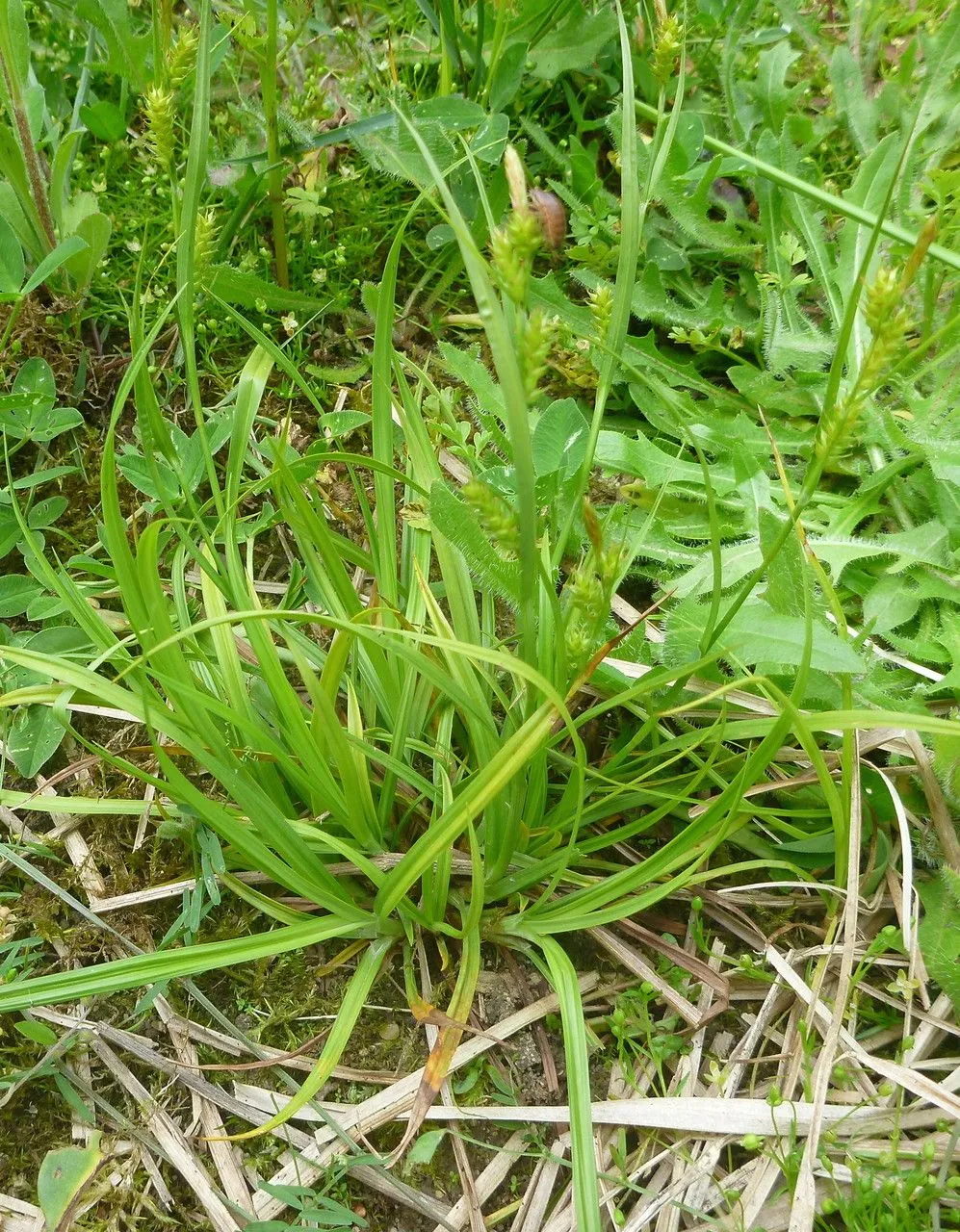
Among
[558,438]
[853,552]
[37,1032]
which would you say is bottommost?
[37,1032]

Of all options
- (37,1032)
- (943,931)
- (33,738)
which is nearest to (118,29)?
(33,738)

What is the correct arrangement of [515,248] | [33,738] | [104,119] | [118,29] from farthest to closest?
[104,119] < [118,29] < [33,738] < [515,248]

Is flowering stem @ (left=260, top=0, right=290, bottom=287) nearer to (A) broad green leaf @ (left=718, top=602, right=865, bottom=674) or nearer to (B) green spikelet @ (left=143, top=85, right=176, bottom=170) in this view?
(B) green spikelet @ (left=143, top=85, right=176, bottom=170)

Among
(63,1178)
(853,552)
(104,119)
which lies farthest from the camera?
(104,119)

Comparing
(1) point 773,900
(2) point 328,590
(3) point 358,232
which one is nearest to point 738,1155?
(1) point 773,900

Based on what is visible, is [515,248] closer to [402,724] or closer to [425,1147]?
[402,724]

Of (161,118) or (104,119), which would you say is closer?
(161,118)

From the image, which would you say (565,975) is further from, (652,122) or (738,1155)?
(652,122)

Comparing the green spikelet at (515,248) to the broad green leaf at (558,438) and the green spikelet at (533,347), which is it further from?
the broad green leaf at (558,438)

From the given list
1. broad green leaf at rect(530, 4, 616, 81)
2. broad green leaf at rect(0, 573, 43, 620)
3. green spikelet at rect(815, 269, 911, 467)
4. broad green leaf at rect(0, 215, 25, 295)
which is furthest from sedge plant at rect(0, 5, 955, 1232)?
broad green leaf at rect(530, 4, 616, 81)
